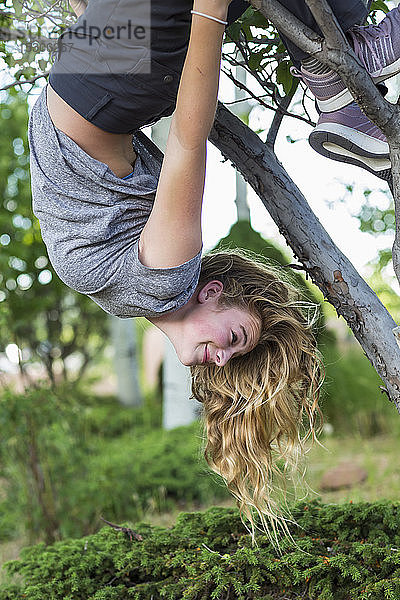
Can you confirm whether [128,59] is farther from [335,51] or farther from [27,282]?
[27,282]

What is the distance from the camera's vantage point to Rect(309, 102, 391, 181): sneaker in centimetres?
161

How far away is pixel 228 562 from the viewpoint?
6.86 ft

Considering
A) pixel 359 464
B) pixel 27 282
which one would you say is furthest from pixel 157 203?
pixel 27 282

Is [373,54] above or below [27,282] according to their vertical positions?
below

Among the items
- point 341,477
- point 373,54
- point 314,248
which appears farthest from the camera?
point 341,477

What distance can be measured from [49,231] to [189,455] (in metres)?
3.39

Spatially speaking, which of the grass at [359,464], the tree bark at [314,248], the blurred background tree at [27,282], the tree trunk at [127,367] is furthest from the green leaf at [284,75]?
the tree trunk at [127,367]

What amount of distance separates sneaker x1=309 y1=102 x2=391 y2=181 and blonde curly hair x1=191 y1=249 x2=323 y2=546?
584 millimetres

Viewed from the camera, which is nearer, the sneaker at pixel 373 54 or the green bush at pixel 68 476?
the sneaker at pixel 373 54

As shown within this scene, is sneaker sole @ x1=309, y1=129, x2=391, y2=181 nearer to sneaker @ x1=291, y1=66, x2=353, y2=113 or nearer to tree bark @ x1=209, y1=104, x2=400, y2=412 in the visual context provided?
sneaker @ x1=291, y1=66, x2=353, y2=113

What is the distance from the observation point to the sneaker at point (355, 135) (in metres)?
1.61

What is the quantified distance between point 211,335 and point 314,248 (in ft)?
1.26

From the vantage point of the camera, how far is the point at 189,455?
489 centimetres

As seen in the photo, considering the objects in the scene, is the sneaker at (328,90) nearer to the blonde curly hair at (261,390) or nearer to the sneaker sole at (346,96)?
the sneaker sole at (346,96)
